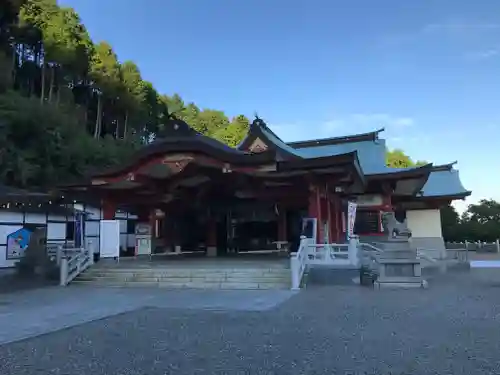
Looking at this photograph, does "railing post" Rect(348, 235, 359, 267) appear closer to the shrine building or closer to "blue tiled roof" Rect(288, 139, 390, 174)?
the shrine building

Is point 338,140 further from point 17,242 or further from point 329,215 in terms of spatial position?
point 17,242

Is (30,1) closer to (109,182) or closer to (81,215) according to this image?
(81,215)

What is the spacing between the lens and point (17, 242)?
1880cm

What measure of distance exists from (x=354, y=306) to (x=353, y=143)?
18.5 m

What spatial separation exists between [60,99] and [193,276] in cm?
2082

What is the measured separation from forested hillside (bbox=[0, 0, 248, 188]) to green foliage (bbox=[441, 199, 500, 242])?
26.0 m

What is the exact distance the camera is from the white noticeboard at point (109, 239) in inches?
577

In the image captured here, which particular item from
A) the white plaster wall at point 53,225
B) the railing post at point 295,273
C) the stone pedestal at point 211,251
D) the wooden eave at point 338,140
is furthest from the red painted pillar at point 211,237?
the wooden eave at point 338,140

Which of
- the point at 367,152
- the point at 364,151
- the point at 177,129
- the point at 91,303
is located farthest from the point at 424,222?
the point at 91,303

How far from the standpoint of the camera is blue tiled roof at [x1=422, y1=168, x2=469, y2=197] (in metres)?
24.9

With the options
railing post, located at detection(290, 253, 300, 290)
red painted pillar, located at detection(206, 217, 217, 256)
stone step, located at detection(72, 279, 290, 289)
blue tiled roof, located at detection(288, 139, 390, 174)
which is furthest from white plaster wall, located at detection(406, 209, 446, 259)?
stone step, located at detection(72, 279, 290, 289)

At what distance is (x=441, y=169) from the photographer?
1093 inches

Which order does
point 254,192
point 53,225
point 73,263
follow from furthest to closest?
point 53,225, point 254,192, point 73,263

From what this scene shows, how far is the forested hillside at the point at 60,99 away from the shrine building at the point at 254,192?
6310 millimetres
